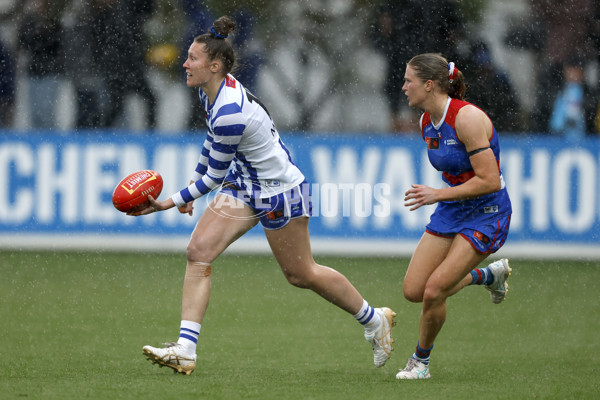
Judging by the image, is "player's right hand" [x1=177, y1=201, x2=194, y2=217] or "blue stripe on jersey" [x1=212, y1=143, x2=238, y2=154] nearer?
"blue stripe on jersey" [x1=212, y1=143, x2=238, y2=154]

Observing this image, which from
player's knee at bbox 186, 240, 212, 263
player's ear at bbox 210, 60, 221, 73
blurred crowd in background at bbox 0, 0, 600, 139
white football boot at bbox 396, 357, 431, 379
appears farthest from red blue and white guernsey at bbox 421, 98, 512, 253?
blurred crowd in background at bbox 0, 0, 600, 139

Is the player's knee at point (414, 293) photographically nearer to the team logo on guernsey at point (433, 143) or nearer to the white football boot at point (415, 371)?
the white football boot at point (415, 371)

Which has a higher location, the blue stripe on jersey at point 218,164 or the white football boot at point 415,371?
the blue stripe on jersey at point 218,164

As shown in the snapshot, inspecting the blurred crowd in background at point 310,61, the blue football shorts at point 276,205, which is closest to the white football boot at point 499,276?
the blue football shorts at point 276,205

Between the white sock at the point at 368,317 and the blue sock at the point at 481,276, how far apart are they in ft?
2.38

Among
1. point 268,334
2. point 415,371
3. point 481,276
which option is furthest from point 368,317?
point 268,334

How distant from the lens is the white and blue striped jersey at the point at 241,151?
6535 mm

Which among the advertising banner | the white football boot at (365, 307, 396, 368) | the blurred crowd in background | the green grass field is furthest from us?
the blurred crowd in background

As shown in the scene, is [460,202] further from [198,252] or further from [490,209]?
[198,252]

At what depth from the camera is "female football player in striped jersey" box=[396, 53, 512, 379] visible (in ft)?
20.9

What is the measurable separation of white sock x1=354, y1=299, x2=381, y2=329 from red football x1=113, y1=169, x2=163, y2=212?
58.8 inches

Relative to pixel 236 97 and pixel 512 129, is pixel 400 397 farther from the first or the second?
pixel 512 129

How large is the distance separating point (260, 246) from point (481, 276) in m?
5.10

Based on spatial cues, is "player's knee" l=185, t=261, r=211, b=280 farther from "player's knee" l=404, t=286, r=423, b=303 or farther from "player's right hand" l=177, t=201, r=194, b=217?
"player's knee" l=404, t=286, r=423, b=303
